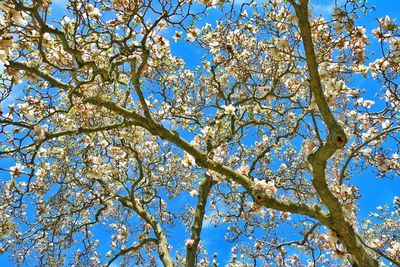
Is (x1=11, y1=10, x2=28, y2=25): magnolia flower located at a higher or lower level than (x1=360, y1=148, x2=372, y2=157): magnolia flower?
higher

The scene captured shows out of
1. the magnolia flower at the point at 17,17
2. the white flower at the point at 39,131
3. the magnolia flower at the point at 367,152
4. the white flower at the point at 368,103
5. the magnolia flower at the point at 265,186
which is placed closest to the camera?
the magnolia flower at the point at 17,17

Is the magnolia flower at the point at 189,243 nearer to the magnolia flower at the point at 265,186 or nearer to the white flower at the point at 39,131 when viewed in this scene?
the magnolia flower at the point at 265,186

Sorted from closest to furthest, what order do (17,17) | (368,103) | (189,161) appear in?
(17,17) < (189,161) < (368,103)

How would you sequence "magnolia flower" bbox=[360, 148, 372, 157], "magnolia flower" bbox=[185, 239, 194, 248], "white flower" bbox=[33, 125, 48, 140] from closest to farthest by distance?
1. "white flower" bbox=[33, 125, 48, 140]
2. "magnolia flower" bbox=[360, 148, 372, 157]
3. "magnolia flower" bbox=[185, 239, 194, 248]

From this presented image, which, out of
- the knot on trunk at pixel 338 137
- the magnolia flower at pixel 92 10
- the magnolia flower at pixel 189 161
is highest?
the magnolia flower at pixel 92 10

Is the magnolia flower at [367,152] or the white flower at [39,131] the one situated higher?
the white flower at [39,131]

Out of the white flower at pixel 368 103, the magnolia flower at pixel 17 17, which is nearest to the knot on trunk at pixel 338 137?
the white flower at pixel 368 103

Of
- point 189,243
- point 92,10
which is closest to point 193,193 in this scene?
point 189,243

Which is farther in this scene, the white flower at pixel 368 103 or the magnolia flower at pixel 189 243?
the magnolia flower at pixel 189 243

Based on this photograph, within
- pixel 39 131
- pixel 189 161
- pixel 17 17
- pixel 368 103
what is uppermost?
pixel 17 17

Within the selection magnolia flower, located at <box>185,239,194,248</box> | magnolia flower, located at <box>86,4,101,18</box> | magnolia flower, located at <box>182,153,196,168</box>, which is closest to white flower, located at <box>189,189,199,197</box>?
magnolia flower, located at <box>185,239,194,248</box>

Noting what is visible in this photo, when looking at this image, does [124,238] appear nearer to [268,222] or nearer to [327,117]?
[268,222]

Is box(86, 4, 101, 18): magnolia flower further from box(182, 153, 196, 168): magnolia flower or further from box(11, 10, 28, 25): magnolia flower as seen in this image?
box(182, 153, 196, 168): magnolia flower

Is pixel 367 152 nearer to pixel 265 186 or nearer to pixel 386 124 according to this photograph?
pixel 386 124
